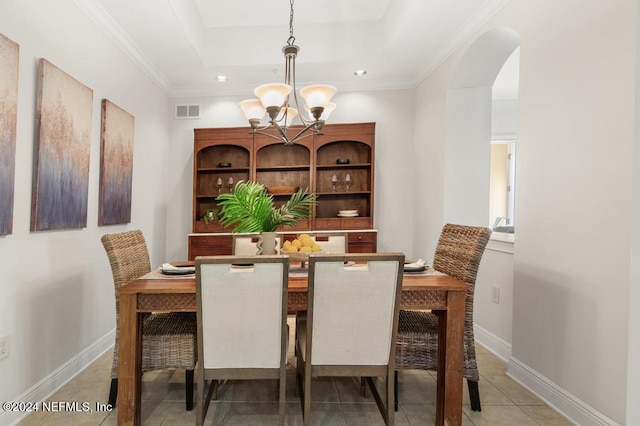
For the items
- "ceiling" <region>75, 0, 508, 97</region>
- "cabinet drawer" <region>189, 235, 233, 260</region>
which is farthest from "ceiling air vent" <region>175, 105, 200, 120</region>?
"cabinet drawer" <region>189, 235, 233, 260</region>

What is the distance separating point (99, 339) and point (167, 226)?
5.58 ft

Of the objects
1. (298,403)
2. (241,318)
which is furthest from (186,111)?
(298,403)

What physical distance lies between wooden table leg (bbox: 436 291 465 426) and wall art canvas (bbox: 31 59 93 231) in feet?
7.80

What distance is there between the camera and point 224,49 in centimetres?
350

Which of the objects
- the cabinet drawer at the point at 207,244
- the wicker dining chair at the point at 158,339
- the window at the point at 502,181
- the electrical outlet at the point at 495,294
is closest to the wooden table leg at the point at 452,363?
the electrical outlet at the point at 495,294

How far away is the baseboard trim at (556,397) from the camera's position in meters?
1.64

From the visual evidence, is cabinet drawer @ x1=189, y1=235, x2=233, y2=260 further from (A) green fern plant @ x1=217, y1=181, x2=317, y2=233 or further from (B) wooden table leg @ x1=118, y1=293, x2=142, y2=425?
(B) wooden table leg @ x1=118, y1=293, x2=142, y2=425

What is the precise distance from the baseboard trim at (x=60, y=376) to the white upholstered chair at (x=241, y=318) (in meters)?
1.11

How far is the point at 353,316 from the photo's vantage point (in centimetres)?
147

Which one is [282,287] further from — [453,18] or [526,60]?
[453,18]

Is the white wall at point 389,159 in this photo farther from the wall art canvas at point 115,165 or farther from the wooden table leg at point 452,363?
the wooden table leg at point 452,363

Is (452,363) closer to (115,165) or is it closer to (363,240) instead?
(363,240)

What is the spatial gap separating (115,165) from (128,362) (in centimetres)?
182

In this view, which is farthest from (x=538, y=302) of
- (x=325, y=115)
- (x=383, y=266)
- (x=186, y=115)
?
(x=186, y=115)
